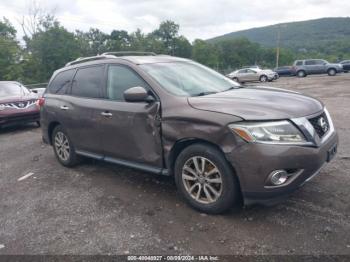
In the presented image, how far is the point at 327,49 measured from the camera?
81062mm

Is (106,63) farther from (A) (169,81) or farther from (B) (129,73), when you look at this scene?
(A) (169,81)

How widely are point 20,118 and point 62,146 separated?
459 centimetres

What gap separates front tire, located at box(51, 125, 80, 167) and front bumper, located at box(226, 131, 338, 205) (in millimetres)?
3119

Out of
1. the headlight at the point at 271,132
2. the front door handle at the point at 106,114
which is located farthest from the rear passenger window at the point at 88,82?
the headlight at the point at 271,132

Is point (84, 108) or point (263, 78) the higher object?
point (84, 108)

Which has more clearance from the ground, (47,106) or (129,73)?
(129,73)

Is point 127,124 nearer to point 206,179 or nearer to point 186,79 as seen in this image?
point 186,79

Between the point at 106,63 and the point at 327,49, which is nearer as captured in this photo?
the point at 106,63

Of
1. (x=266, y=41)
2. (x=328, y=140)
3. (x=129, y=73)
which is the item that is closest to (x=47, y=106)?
(x=129, y=73)

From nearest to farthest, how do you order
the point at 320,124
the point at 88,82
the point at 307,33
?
the point at 320,124
the point at 88,82
the point at 307,33

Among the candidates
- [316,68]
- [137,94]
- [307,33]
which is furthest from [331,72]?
[307,33]

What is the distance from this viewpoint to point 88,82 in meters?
4.98

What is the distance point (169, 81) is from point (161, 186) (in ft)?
4.68

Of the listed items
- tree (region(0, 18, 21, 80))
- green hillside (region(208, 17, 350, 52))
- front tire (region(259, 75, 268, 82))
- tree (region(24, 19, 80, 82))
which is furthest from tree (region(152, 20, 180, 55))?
front tire (region(259, 75, 268, 82))
